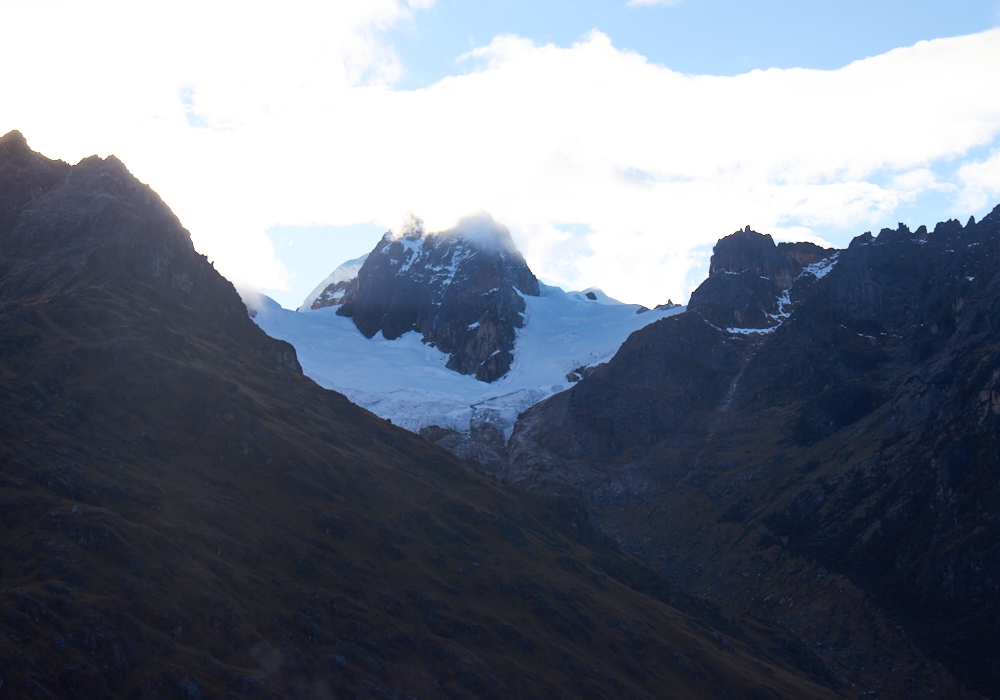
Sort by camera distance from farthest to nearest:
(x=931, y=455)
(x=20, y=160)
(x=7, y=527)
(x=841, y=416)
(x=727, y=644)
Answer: (x=841, y=416), (x=20, y=160), (x=931, y=455), (x=727, y=644), (x=7, y=527)

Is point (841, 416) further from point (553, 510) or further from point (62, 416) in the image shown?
point (62, 416)

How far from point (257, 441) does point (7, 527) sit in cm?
3754

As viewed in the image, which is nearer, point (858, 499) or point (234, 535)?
point (234, 535)

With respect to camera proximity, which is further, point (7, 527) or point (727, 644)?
point (727, 644)

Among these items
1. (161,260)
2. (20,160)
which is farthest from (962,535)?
(20,160)

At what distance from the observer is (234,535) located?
89.2m

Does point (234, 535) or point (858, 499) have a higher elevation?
point (858, 499)

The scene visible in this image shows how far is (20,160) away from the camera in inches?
5753

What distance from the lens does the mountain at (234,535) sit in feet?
230

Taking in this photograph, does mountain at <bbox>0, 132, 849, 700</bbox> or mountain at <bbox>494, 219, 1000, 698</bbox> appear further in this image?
mountain at <bbox>494, 219, 1000, 698</bbox>

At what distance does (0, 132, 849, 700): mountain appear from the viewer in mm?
70188

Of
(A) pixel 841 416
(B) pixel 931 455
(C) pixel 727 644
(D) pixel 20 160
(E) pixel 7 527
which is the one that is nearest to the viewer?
(E) pixel 7 527

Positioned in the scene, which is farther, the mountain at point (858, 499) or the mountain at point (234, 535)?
the mountain at point (858, 499)

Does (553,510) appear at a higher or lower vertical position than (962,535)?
lower
